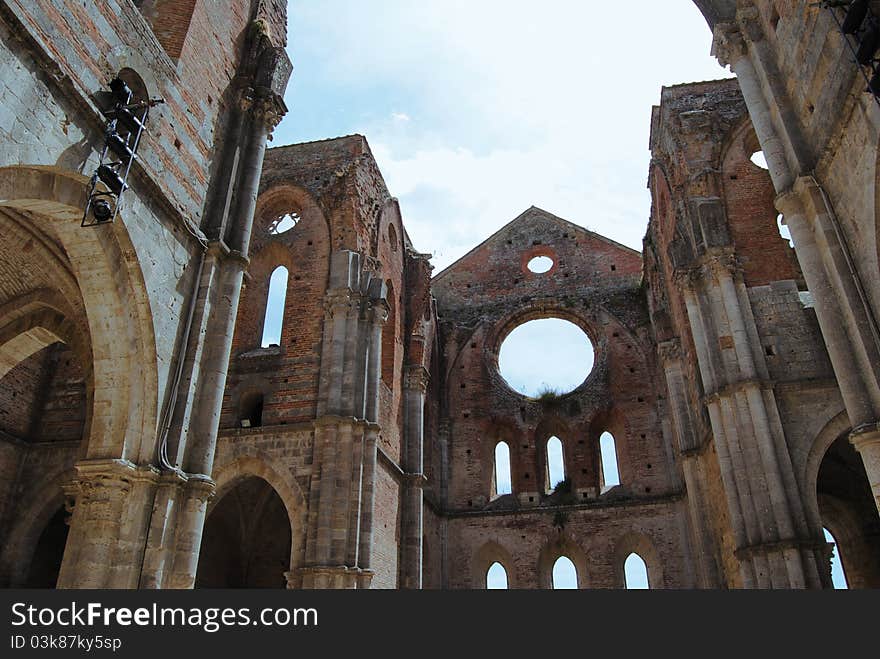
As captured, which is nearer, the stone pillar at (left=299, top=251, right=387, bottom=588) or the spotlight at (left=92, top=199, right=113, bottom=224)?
the spotlight at (left=92, top=199, right=113, bottom=224)

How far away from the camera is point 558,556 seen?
18594 mm

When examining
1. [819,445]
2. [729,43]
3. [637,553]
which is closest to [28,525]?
[637,553]

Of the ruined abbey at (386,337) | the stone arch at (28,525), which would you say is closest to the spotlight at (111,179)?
the ruined abbey at (386,337)

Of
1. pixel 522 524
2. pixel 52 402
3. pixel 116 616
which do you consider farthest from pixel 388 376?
pixel 116 616

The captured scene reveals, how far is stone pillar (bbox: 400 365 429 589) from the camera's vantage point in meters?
15.5

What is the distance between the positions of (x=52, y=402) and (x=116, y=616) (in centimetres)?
1172

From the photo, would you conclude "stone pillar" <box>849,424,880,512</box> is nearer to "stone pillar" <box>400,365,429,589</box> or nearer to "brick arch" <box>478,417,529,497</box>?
"stone pillar" <box>400,365,429,589</box>

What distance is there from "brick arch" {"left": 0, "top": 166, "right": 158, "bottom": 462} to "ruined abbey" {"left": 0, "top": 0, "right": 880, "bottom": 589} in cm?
3

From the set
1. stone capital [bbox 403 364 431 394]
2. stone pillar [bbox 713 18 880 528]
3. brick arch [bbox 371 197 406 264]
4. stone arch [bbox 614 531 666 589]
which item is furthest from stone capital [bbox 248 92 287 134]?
stone arch [bbox 614 531 666 589]

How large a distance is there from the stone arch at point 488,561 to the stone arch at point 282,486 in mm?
6553

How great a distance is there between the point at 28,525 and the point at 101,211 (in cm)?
966

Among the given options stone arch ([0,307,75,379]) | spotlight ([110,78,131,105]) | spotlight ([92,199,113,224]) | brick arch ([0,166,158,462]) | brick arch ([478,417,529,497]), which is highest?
brick arch ([478,417,529,497])

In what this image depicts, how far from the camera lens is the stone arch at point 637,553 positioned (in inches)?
693

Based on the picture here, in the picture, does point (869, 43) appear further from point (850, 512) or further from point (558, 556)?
point (558, 556)
